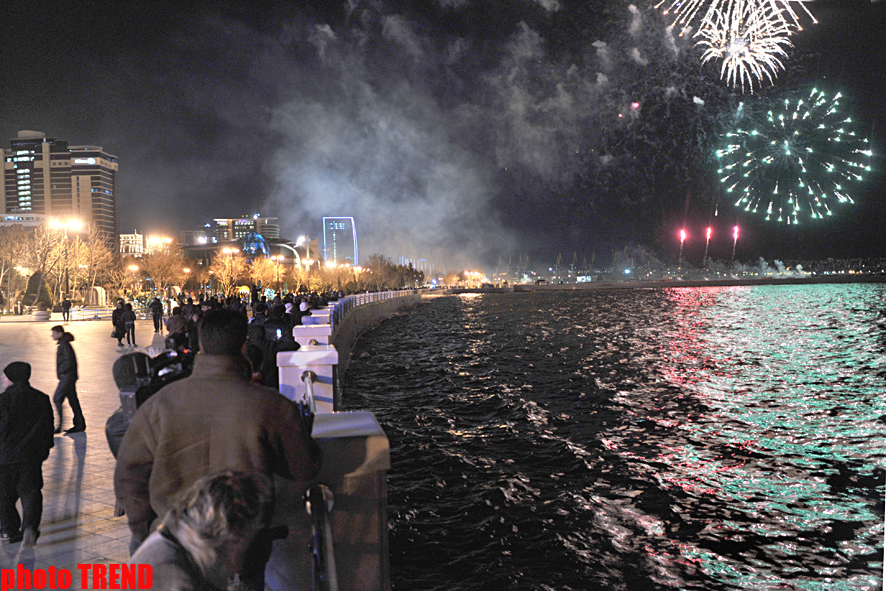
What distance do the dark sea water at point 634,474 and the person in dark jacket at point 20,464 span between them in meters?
3.55


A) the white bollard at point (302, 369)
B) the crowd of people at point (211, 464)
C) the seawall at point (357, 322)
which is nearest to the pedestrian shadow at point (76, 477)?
the white bollard at point (302, 369)

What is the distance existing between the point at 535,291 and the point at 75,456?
173224mm

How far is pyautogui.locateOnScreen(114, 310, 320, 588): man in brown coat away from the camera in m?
2.51

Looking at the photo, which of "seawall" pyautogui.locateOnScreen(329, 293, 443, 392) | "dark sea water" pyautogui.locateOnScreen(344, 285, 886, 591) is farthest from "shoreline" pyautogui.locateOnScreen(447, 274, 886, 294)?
"dark sea water" pyautogui.locateOnScreen(344, 285, 886, 591)

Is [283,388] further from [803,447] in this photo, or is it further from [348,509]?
[803,447]

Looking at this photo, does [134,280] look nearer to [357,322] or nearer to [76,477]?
[357,322]

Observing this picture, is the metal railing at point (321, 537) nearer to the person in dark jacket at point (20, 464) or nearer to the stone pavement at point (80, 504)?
the stone pavement at point (80, 504)

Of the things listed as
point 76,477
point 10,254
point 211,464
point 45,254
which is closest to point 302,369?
point 211,464

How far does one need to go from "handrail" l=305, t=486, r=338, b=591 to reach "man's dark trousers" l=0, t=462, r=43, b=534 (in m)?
3.57

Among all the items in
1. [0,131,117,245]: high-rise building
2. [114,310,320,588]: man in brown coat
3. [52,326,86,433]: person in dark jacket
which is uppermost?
[0,131,117,245]: high-rise building

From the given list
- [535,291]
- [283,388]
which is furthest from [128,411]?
[535,291]

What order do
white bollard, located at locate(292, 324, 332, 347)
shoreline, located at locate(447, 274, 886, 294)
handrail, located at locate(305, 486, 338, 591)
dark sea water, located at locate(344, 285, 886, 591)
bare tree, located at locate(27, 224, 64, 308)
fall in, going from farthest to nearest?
shoreline, located at locate(447, 274, 886, 294) < bare tree, located at locate(27, 224, 64, 308) < white bollard, located at locate(292, 324, 332, 347) < dark sea water, located at locate(344, 285, 886, 591) < handrail, located at locate(305, 486, 338, 591)

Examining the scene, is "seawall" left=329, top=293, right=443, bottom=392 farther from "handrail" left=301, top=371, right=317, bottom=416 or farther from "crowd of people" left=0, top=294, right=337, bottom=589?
"crowd of people" left=0, top=294, right=337, bottom=589

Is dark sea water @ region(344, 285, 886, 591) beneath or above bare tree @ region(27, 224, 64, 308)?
beneath
